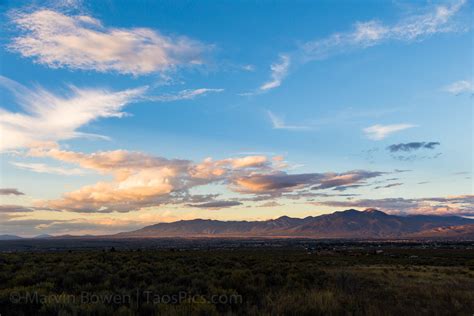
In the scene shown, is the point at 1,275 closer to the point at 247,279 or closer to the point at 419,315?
the point at 247,279

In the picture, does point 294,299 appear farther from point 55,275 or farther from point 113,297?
point 55,275

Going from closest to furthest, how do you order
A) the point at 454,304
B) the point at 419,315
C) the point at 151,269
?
the point at 419,315, the point at 454,304, the point at 151,269

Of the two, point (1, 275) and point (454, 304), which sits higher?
point (1, 275)

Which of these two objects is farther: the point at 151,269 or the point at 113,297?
the point at 151,269

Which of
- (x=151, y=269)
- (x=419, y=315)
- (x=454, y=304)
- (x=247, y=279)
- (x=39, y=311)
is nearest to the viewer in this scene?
(x=39, y=311)

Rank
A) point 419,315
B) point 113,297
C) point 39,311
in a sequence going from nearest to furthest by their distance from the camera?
point 39,311, point 419,315, point 113,297

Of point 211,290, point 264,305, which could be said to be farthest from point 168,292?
point 264,305

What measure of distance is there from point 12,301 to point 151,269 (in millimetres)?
10144

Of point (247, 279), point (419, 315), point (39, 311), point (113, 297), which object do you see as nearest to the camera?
point (39, 311)

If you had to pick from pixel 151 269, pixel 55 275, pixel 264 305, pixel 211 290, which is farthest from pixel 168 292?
pixel 151 269

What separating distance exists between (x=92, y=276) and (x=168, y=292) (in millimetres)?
5015

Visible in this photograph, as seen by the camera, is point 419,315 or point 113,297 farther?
point 113,297

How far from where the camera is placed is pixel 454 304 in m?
11.8

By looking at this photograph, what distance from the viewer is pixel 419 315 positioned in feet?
32.3
